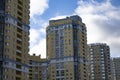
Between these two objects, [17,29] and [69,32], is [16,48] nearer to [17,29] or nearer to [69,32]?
[17,29]

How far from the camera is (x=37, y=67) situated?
18175 centimetres

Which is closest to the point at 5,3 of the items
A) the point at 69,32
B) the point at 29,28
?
the point at 29,28

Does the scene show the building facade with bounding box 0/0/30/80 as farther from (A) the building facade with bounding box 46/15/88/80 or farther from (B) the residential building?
(B) the residential building

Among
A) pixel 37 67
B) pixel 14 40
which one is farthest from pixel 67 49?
pixel 14 40

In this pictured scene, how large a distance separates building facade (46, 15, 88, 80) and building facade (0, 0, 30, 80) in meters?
45.8

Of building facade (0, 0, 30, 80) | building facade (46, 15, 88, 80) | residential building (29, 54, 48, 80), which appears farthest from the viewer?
residential building (29, 54, 48, 80)

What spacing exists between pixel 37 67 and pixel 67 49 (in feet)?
107

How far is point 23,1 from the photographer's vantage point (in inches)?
4525

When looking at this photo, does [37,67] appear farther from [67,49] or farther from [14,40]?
[14,40]

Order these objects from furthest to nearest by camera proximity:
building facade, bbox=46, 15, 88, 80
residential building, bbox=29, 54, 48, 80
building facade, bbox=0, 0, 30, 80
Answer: residential building, bbox=29, 54, 48, 80 < building facade, bbox=46, 15, 88, 80 < building facade, bbox=0, 0, 30, 80

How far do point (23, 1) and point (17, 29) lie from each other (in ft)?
43.3

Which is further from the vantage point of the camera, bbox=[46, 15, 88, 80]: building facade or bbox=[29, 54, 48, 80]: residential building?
bbox=[29, 54, 48, 80]: residential building

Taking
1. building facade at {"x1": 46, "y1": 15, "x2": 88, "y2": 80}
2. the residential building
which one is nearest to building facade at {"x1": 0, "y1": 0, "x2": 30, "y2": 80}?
building facade at {"x1": 46, "y1": 15, "x2": 88, "y2": 80}

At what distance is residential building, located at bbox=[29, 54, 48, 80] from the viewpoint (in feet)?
586
